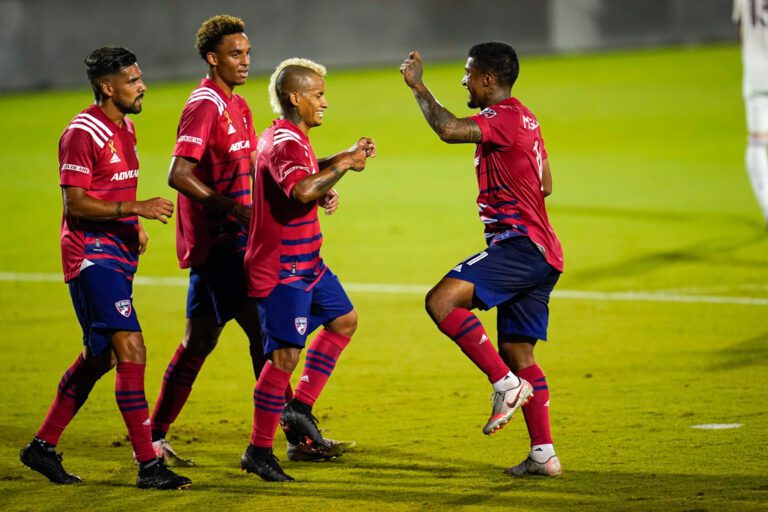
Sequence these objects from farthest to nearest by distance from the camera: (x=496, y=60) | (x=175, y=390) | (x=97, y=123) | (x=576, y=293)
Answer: (x=576, y=293)
(x=175, y=390)
(x=496, y=60)
(x=97, y=123)

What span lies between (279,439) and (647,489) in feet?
8.16

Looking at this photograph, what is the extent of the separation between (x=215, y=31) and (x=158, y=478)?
101 inches

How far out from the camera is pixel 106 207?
667 cm

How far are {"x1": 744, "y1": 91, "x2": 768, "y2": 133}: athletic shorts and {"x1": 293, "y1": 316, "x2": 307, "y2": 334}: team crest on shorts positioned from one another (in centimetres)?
991

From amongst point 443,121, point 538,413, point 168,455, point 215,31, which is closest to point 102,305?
point 168,455

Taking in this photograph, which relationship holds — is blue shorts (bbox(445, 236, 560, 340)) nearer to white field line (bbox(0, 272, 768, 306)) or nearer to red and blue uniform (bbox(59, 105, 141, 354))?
red and blue uniform (bbox(59, 105, 141, 354))

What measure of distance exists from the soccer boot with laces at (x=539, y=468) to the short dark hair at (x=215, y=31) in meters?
2.91

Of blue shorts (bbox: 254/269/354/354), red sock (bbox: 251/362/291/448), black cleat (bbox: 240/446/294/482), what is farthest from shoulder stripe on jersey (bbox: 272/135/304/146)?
black cleat (bbox: 240/446/294/482)

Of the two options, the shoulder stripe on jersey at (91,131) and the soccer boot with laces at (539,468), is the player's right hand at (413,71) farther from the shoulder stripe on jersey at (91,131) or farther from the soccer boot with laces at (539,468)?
the soccer boot with laces at (539,468)

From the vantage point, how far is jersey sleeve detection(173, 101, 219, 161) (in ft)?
23.6

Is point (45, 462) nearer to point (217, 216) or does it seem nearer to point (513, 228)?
point (217, 216)

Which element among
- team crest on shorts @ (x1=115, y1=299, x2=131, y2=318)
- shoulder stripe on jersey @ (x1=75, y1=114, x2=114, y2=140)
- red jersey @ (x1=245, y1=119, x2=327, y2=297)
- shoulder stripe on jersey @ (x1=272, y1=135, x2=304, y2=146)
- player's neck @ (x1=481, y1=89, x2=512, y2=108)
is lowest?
team crest on shorts @ (x1=115, y1=299, x2=131, y2=318)

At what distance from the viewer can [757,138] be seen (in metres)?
15.4

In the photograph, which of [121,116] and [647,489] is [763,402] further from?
[121,116]
